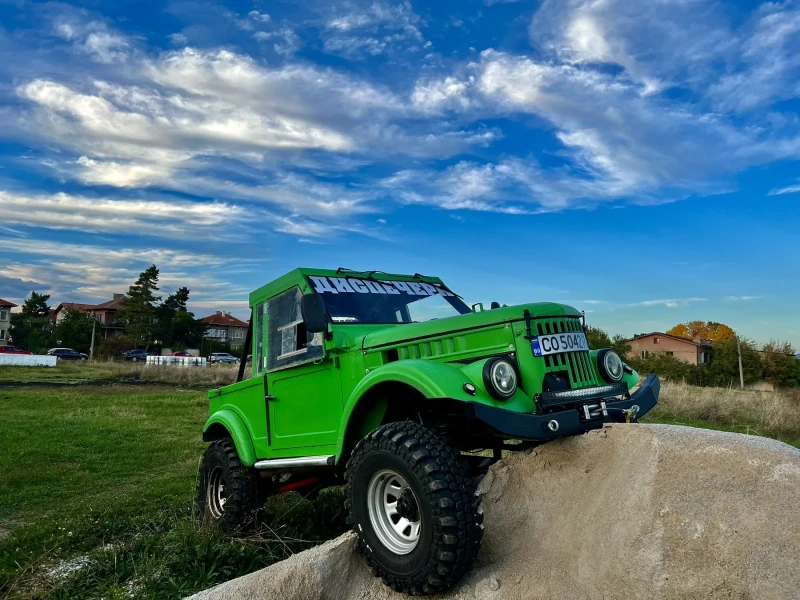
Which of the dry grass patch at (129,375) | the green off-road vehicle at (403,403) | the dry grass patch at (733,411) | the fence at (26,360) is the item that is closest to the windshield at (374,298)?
the green off-road vehicle at (403,403)

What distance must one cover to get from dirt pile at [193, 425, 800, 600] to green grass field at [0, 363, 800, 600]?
1207mm

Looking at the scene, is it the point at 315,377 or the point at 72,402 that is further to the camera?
the point at 72,402

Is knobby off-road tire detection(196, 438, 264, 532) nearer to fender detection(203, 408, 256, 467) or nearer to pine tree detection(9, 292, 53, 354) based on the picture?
fender detection(203, 408, 256, 467)

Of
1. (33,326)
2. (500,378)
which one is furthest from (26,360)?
(500,378)

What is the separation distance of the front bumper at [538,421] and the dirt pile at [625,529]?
0.14 m

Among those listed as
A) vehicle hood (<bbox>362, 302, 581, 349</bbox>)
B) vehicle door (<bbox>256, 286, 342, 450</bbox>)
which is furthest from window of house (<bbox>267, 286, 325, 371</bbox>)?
vehicle hood (<bbox>362, 302, 581, 349</bbox>)

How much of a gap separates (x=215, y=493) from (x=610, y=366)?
422 centimetres

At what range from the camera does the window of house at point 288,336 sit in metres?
5.53

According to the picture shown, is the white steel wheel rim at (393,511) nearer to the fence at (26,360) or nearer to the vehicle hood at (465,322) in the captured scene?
the vehicle hood at (465,322)

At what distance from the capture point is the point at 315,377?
18.2 ft

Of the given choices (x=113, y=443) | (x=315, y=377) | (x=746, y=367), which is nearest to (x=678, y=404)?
(x=113, y=443)

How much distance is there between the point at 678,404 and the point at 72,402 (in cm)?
1907

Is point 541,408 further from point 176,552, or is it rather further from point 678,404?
point 678,404

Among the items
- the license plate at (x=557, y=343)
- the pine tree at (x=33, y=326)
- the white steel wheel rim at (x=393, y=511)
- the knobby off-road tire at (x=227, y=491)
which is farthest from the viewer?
the pine tree at (x=33, y=326)
